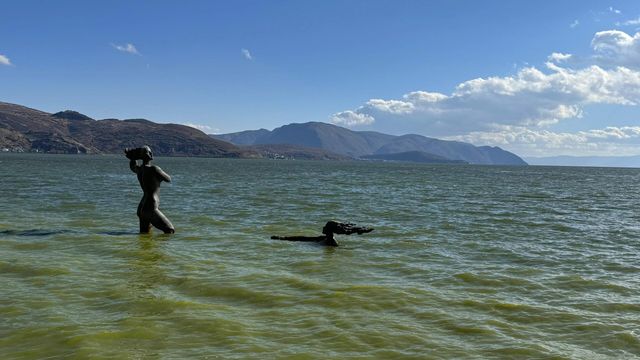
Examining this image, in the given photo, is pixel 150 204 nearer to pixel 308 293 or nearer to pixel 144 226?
A: pixel 144 226

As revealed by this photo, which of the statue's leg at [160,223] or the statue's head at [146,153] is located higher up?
the statue's head at [146,153]

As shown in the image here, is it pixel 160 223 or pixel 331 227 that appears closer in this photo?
pixel 331 227

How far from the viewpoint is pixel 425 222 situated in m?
26.8

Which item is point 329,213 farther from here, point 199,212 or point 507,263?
point 507,263

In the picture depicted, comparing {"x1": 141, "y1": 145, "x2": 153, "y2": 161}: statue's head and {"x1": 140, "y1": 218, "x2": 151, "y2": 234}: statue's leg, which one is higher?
{"x1": 141, "y1": 145, "x2": 153, "y2": 161}: statue's head

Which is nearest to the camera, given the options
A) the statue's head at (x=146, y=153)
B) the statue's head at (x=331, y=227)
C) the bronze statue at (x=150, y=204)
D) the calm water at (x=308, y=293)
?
the calm water at (x=308, y=293)

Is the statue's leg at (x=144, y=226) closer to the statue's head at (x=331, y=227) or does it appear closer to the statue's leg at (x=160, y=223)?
the statue's leg at (x=160, y=223)

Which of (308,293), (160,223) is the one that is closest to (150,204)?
(160,223)

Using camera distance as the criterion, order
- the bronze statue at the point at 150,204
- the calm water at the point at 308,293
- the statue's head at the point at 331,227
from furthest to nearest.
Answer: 1. the bronze statue at the point at 150,204
2. the statue's head at the point at 331,227
3. the calm water at the point at 308,293

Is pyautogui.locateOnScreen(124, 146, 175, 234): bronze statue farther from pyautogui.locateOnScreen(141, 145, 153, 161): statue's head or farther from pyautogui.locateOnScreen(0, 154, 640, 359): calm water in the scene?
pyautogui.locateOnScreen(0, 154, 640, 359): calm water

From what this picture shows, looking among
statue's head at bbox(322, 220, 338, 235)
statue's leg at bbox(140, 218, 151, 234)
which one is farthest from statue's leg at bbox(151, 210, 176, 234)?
statue's head at bbox(322, 220, 338, 235)

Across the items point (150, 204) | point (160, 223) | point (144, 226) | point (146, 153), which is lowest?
point (144, 226)

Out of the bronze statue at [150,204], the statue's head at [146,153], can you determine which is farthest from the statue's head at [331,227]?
the statue's head at [146,153]

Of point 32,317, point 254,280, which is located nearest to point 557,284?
point 254,280
